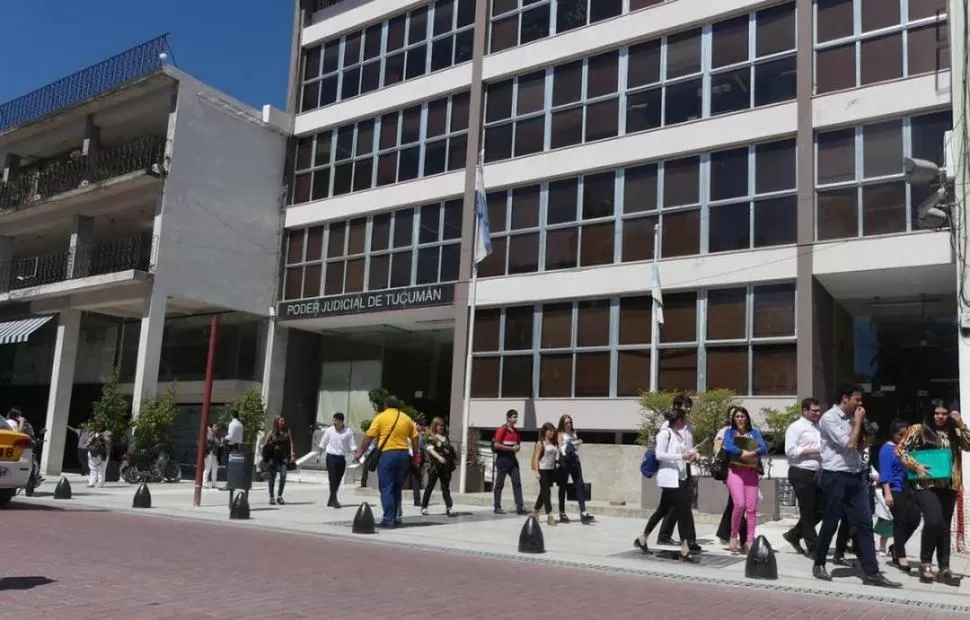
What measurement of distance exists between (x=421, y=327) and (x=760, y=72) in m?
12.6

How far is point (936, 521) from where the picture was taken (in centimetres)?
843

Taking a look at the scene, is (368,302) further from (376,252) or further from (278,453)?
(278,453)

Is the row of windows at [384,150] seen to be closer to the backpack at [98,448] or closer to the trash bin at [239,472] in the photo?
the backpack at [98,448]

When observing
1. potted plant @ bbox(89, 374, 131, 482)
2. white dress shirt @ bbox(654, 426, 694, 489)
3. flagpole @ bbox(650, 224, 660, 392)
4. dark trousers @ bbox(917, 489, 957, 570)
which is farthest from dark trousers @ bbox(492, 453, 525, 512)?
potted plant @ bbox(89, 374, 131, 482)

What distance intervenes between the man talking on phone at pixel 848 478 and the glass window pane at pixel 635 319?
12.9 meters

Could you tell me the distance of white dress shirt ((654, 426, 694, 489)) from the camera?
31.3ft

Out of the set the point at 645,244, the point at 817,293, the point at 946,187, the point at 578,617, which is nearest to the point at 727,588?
the point at 578,617

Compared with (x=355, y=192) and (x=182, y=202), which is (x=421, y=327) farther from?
(x=182, y=202)

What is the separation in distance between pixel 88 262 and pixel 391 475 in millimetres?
19542

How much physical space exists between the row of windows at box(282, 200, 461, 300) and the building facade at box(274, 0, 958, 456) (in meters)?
0.07

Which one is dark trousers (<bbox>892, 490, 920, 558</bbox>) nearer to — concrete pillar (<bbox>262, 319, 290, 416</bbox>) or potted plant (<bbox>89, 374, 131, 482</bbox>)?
potted plant (<bbox>89, 374, 131, 482</bbox>)

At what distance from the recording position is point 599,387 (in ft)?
72.0

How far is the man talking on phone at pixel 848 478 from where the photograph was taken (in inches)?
328

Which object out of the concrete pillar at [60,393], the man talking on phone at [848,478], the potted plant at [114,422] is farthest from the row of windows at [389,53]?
the man talking on phone at [848,478]
